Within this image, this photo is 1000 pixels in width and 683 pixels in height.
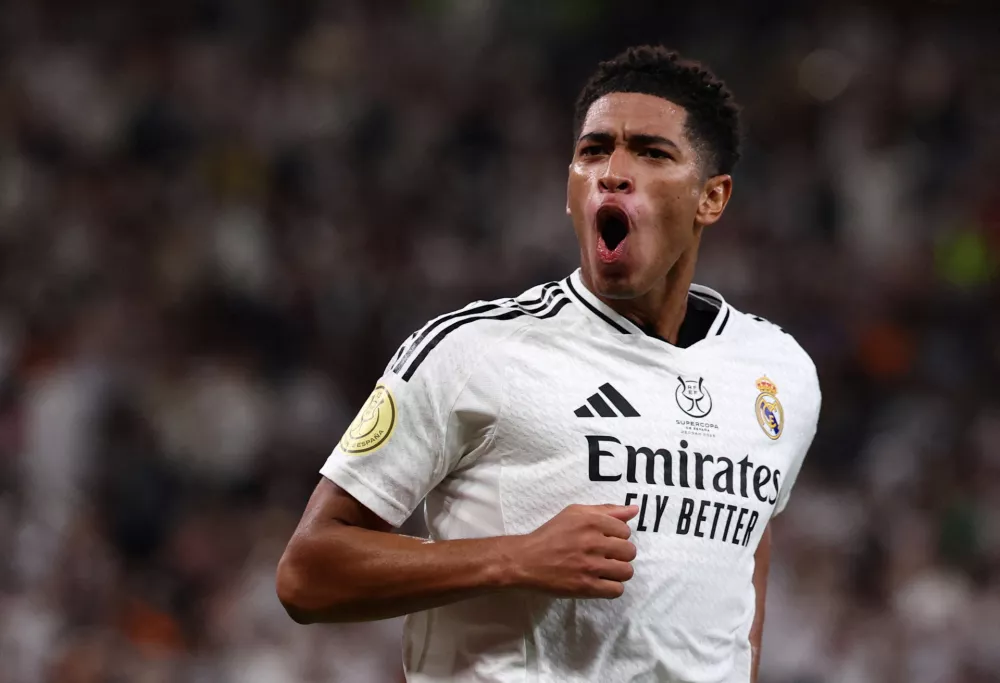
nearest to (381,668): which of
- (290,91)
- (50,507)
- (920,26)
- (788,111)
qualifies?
(50,507)

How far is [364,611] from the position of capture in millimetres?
2650

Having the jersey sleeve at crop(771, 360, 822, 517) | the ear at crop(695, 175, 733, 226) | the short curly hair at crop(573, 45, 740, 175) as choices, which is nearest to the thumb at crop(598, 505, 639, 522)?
the jersey sleeve at crop(771, 360, 822, 517)

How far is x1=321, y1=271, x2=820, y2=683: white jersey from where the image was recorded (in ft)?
9.01

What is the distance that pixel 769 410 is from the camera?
3.13 metres

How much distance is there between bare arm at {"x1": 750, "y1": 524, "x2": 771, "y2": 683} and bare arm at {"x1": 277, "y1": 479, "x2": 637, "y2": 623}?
827mm

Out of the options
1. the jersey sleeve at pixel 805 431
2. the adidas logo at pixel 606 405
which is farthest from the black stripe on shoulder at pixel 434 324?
the jersey sleeve at pixel 805 431

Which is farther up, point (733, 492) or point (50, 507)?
point (733, 492)

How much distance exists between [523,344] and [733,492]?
0.57 meters

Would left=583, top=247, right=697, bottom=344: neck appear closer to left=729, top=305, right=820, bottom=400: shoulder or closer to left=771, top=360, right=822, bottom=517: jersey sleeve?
left=729, top=305, right=820, bottom=400: shoulder

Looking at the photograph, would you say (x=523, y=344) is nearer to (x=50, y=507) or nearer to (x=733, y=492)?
(x=733, y=492)

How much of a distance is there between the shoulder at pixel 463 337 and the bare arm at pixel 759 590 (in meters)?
0.86

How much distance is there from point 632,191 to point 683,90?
1.09ft

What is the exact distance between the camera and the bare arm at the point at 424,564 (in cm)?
254

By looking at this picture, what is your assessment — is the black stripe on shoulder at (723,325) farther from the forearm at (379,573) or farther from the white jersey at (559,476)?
the forearm at (379,573)
